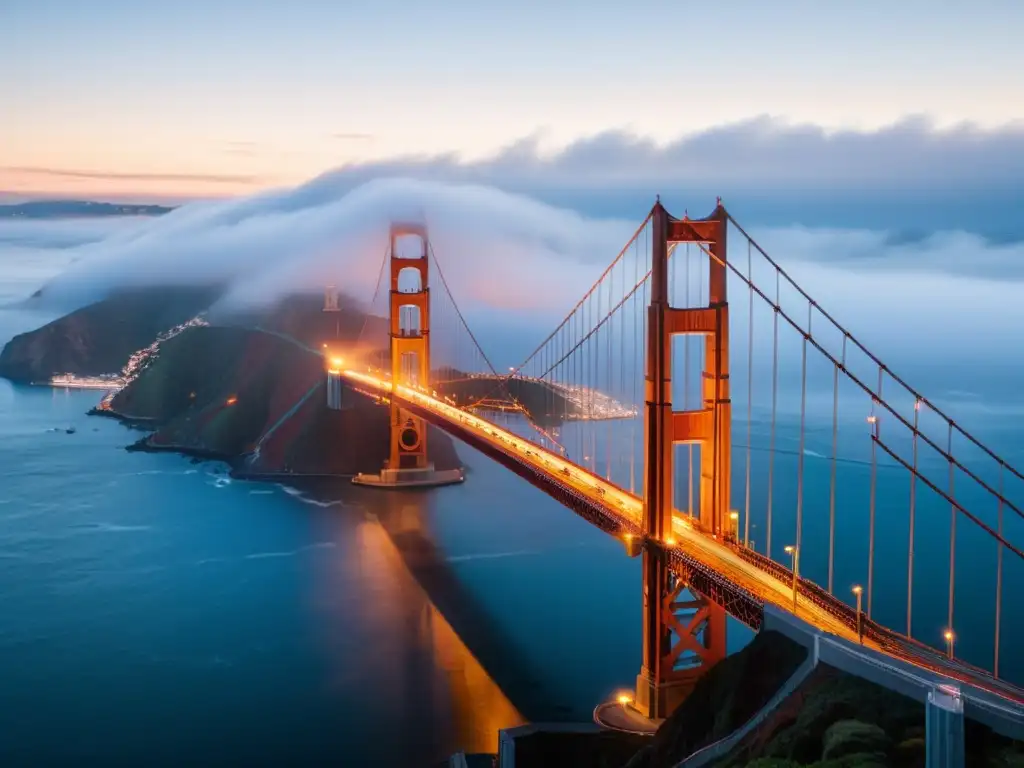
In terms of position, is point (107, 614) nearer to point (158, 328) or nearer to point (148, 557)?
point (148, 557)

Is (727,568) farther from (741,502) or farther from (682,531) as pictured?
(741,502)

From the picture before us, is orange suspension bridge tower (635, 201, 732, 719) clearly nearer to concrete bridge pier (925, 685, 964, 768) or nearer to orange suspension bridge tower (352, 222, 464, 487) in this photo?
concrete bridge pier (925, 685, 964, 768)

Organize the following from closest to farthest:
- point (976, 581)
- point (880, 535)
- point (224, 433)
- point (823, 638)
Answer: point (823, 638) < point (976, 581) < point (880, 535) < point (224, 433)

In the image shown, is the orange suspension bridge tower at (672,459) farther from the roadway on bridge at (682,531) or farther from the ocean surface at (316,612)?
the ocean surface at (316,612)

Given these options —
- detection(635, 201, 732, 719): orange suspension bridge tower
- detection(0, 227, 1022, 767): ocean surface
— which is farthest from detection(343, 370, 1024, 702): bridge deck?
detection(0, 227, 1022, 767): ocean surface

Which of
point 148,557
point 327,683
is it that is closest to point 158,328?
point 148,557

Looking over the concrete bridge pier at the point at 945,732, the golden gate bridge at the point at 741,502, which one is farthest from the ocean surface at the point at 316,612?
the concrete bridge pier at the point at 945,732

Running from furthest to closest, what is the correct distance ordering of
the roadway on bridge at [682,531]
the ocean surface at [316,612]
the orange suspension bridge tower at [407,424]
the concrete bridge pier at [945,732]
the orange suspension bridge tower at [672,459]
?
the orange suspension bridge tower at [407,424]
the ocean surface at [316,612]
the orange suspension bridge tower at [672,459]
the roadway on bridge at [682,531]
the concrete bridge pier at [945,732]

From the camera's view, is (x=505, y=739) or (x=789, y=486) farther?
(x=789, y=486)
